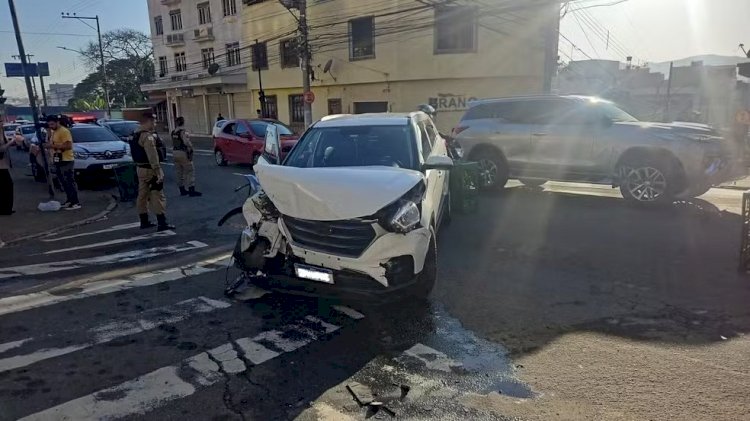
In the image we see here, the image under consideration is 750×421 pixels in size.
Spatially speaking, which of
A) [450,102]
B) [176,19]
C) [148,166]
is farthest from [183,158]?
[176,19]

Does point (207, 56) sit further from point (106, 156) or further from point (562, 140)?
point (562, 140)

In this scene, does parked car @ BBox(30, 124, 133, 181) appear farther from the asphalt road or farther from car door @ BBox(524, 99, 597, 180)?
car door @ BBox(524, 99, 597, 180)

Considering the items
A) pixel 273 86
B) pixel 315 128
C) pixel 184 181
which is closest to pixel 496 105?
pixel 315 128

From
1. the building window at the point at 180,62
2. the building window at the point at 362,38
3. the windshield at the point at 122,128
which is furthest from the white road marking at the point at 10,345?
the building window at the point at 180,62

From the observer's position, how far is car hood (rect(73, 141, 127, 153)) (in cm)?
1385

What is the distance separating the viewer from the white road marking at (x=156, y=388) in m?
3.31

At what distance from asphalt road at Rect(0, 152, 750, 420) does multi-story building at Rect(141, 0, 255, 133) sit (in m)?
32.9

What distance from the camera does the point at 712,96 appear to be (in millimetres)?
36031

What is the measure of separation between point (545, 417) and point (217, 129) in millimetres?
17138

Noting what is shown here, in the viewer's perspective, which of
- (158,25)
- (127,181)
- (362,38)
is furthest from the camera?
(158,25)

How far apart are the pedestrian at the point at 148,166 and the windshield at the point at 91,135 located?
7.32m

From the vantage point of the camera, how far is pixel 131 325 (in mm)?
4699

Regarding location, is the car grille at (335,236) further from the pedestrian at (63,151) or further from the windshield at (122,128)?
the windshield at (122,128)

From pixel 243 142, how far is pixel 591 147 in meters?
11.3
